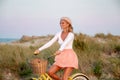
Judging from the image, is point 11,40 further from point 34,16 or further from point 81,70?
point 81,70

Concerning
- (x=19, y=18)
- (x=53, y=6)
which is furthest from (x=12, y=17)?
(x=53, y=6)

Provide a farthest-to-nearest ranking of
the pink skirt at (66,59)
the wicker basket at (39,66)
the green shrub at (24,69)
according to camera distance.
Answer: the green shrub at (24,69) → the pink skirt at (66,59) → the wicker basket at (39,66)

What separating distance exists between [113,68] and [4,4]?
2083 mm

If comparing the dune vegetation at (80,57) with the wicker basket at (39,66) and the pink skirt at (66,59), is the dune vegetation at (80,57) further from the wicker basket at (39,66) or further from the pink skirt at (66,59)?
the wicker basket at (39,66)

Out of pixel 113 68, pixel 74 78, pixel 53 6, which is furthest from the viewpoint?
pixel 113 68

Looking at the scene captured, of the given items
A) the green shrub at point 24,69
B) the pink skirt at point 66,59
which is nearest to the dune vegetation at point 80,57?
the green shrub at point 24,69

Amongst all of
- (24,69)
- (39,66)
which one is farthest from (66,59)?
(24,69)

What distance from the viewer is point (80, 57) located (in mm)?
6395

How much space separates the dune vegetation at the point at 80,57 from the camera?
6.16 metres

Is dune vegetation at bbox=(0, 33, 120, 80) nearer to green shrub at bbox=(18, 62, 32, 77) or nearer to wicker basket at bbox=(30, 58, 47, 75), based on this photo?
green shrub at bbox=(18, 62, 32, 77)

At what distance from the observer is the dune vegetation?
6156mm

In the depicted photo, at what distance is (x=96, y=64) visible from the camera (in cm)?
632

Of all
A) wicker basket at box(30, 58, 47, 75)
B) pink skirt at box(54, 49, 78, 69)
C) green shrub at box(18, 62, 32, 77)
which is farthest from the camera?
green shrub at box(18, 62, 32, 77)

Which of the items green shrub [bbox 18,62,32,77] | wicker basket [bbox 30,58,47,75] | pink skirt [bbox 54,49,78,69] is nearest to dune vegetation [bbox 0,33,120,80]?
green shrub [bbox 18,62,32,77]
